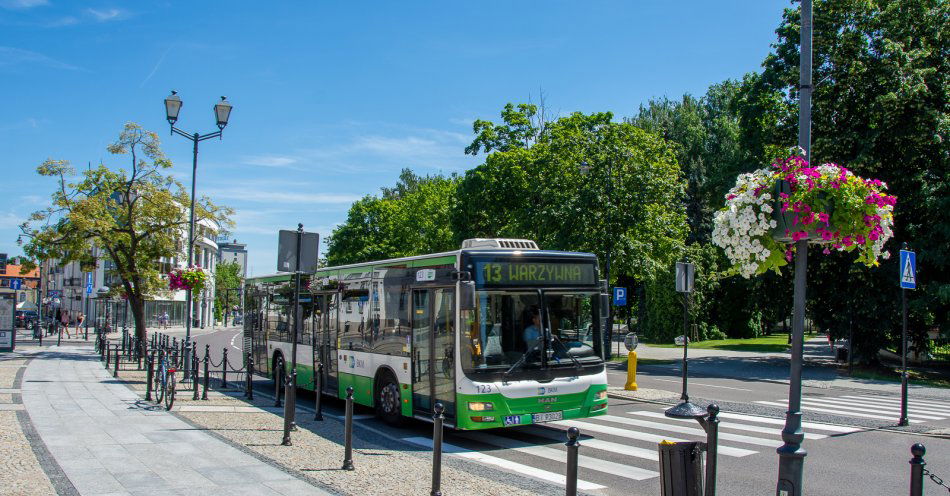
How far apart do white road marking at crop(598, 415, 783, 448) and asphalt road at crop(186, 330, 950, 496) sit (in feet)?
0.05

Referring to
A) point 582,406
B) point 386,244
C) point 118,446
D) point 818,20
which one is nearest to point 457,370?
point 582,406

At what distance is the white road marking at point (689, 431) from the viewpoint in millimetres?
11070

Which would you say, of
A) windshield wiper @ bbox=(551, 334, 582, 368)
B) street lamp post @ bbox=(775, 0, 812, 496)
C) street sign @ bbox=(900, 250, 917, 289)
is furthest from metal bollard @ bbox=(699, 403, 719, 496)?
street sign @ bbox=(900, 250, 917, 289)

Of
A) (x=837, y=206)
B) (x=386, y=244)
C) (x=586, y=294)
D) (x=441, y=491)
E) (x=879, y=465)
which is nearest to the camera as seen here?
(x=837, y=206)

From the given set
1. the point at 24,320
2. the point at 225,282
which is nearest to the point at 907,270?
the point at 24,320

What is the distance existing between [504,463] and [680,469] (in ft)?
13.4

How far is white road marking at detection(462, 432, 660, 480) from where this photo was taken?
9023mm

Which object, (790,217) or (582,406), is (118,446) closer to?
(582,406)

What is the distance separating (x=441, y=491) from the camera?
7.73 m

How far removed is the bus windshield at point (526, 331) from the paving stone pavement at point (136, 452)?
11.2 feet

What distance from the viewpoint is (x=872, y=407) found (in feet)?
52.9

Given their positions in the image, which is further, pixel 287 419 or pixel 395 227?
pixel 395 227

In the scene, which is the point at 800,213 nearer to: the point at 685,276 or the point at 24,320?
the point at 685,276

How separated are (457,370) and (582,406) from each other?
211cm
